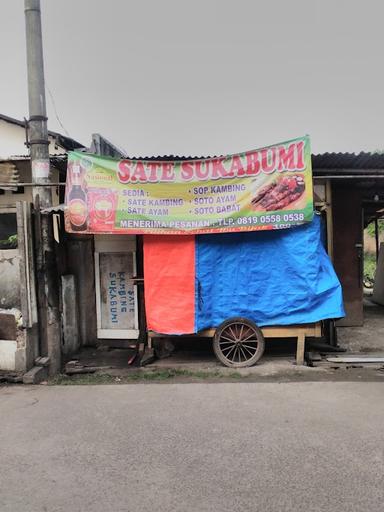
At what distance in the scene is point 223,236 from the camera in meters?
6.58

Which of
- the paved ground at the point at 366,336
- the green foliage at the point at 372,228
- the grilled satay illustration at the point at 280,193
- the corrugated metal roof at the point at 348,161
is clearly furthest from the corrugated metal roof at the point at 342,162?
the green foliage at the point at 372,228

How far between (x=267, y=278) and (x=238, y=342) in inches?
40.3

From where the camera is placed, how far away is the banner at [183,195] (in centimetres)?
625

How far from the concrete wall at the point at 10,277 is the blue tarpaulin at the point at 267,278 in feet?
8.44

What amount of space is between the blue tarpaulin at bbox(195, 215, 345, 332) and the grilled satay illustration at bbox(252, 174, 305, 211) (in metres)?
0.44

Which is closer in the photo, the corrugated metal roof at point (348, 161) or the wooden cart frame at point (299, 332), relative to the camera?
the corrugated metal roof at point (348, 161)

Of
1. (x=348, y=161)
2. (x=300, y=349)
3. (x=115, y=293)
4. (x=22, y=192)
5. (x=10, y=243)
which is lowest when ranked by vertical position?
(x=300, y=349)

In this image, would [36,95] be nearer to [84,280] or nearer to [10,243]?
[10,243]

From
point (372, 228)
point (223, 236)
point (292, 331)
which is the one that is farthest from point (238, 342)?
point (372, 228)

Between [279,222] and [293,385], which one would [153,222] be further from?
[293,385]

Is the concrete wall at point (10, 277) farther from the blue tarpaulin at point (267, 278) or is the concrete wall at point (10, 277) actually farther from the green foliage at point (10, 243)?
the blue tarpaulin at point (267, 278)

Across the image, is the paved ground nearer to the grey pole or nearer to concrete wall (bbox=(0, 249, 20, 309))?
concrete wall (bbox=(0, 249, 20, 309))

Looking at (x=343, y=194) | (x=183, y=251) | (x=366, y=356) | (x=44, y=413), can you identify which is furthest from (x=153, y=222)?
(x=343, y=194)

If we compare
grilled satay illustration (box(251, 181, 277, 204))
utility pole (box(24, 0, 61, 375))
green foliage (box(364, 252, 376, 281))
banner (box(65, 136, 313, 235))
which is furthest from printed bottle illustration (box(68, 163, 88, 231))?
green foliage (box(364, 252, 376, 281))
